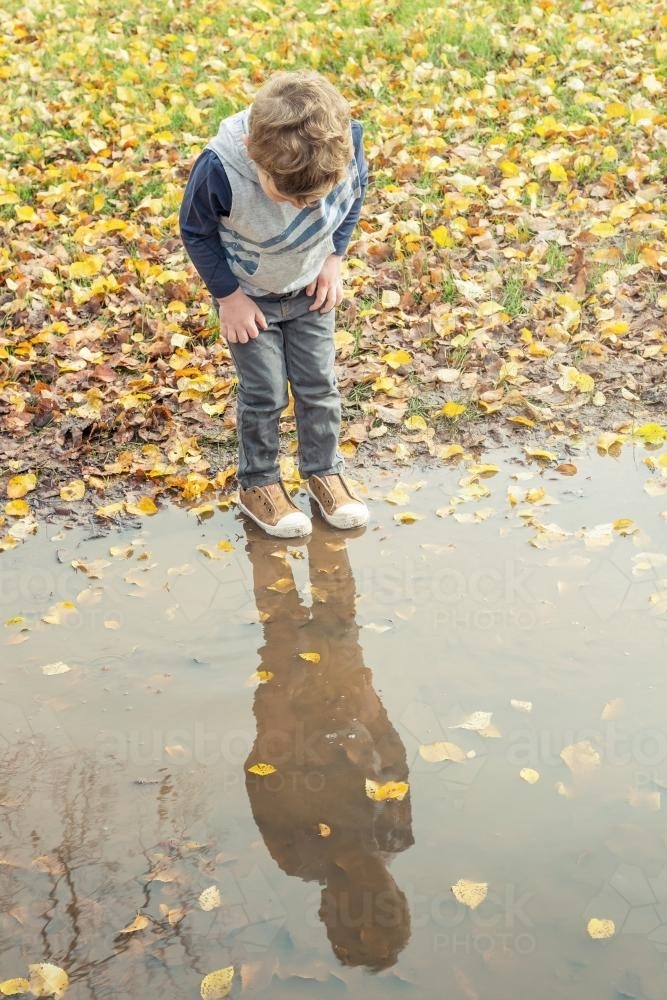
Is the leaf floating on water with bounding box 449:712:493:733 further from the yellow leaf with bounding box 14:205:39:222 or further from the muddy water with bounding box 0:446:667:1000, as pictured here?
the yellow leaf with bounding box 14:205:39:222

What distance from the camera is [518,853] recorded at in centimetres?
215

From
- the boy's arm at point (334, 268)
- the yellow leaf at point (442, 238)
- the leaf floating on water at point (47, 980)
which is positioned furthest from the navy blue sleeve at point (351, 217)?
the leaf floating on water at point (47, 980)

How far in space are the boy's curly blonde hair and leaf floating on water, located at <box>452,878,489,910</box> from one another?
1.77 meters

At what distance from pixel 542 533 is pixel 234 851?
5.07 feet

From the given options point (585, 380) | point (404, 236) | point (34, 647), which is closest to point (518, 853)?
point (34, 647)

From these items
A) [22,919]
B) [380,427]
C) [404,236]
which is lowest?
[22,919]

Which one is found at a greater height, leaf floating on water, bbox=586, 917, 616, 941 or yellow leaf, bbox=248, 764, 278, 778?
leaf floating on water, bbox=586, 917, 616, 941

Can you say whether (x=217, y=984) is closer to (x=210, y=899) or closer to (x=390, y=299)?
(x=210, y=899)

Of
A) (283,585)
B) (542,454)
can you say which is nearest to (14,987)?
(283,585)

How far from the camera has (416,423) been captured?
390cm

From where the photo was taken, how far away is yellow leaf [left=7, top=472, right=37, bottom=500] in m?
3.71

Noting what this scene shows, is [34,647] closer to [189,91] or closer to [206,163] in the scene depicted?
[206,163]

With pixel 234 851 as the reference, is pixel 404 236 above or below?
above

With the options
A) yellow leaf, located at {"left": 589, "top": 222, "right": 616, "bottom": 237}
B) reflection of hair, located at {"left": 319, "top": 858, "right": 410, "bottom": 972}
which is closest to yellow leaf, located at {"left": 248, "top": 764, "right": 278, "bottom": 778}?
reflection of hair, located at {"left": 319, "top": 858, "right": 410, "bottom": 972}
